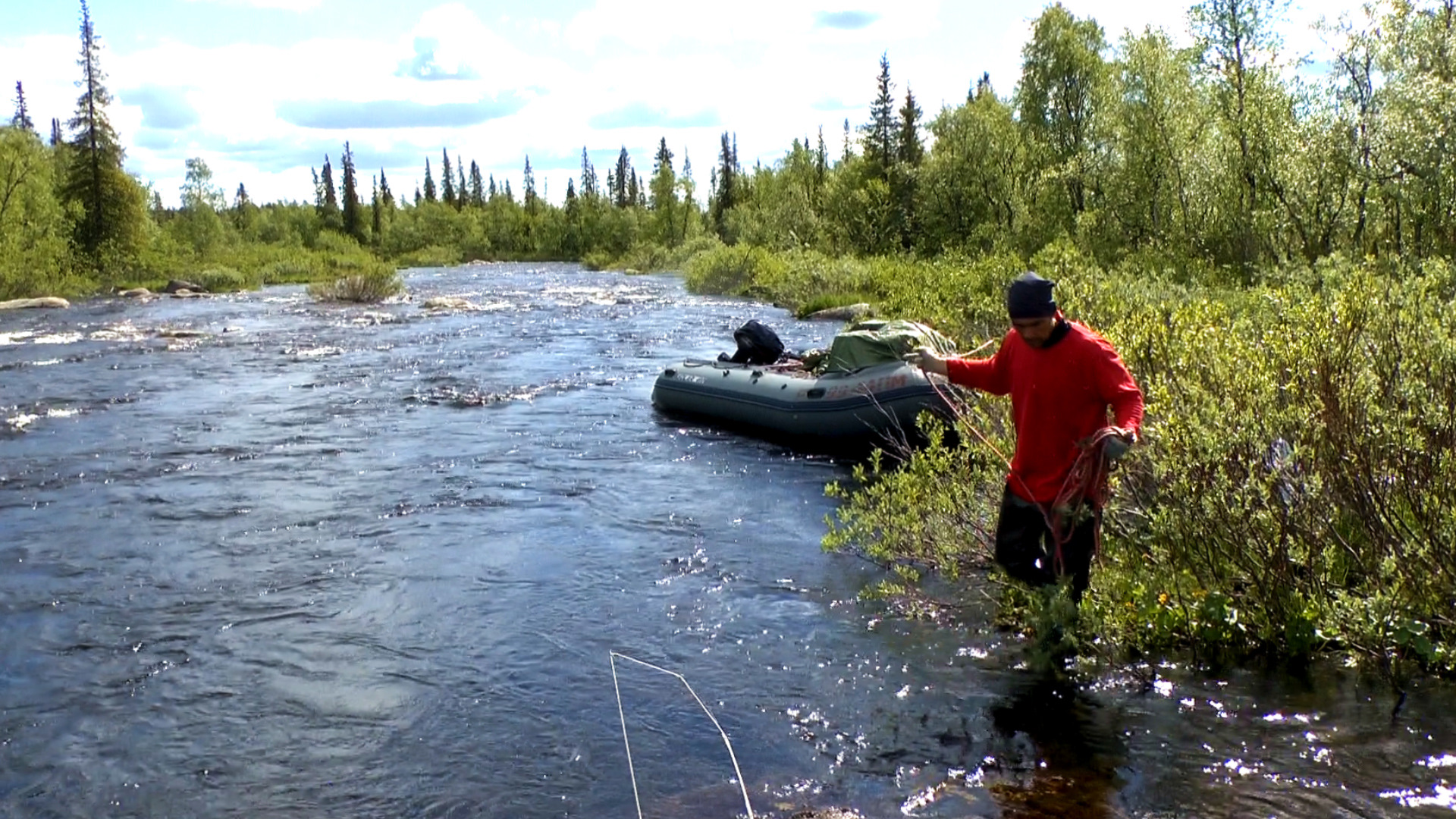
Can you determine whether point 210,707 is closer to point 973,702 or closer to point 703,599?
point 703,599

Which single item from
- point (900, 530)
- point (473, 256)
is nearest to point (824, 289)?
point (900, 530)

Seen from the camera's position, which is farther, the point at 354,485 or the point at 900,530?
the point at 354,485

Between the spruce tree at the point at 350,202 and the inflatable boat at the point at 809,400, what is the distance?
245ft

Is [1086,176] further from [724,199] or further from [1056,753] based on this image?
[724,199]

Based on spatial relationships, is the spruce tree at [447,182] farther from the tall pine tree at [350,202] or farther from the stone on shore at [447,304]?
the stone on shore at [447,304]

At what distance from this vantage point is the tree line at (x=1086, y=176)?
42.1 feet

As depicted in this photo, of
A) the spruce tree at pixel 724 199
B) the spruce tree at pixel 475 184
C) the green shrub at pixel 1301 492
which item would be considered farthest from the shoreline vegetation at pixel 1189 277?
the spruce tree at pixel 475 184

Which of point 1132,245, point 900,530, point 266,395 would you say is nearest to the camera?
point 900,530

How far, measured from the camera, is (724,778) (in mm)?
4582

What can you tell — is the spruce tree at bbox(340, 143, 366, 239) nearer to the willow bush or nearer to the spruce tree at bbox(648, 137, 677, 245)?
the spruce tree at bbox(648, 137, 677, 245)

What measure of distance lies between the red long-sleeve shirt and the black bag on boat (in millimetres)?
7517

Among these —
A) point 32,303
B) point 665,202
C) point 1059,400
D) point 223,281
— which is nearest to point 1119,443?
point 1059,400

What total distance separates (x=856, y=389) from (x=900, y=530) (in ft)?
11.8

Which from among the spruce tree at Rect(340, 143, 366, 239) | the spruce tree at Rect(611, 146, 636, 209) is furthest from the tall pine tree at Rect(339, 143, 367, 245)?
the spruce tree at Rect(611, 146, 636, 209)
